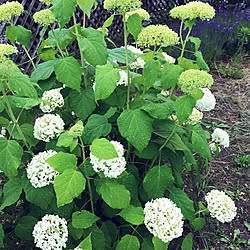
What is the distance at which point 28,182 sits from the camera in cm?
173

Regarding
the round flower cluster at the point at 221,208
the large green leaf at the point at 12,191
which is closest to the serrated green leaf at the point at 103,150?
the large green leaf at the point at 12,191

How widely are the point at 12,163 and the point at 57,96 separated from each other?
32 centimetres

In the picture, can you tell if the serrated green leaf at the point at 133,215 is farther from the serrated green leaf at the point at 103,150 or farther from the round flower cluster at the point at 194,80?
the round flower cluster at the point at 194,80

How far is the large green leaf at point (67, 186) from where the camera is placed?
147 centimetres

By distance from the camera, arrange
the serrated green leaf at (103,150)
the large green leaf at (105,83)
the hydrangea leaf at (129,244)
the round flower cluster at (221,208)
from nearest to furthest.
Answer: the serrated green leaf at (103,150) < the large green leaf at (105,83) < the hydrangea leaf at (129,244) < the round flower cluster at (221,208)

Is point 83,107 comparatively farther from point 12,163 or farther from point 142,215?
point 142,215

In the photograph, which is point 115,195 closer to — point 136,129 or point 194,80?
point 136,129

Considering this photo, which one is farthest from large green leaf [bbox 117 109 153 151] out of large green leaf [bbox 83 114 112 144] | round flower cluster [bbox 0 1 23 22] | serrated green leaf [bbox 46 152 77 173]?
round flower cluster [bbox 0 1 23 22]

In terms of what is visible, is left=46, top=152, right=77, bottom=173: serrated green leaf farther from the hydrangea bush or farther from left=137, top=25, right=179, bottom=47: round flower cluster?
left=137, top=25, right=179, bottom=47: round flower cluster

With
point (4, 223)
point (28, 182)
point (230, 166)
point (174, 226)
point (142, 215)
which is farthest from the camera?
point (230, 166)

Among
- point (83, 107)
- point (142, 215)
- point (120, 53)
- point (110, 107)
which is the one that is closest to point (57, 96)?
point (83, 107)

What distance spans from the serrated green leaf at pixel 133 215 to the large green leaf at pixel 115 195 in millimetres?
61

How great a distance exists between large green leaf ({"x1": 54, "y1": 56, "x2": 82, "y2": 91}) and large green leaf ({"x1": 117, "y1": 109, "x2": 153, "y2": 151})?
0.22 m

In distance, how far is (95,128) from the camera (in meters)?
1.73
